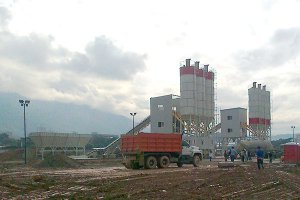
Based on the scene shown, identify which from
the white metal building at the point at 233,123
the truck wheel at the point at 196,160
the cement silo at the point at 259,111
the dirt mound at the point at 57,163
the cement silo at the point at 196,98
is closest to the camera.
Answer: the truck wheel at the point at 196,160

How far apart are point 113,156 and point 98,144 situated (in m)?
63.2

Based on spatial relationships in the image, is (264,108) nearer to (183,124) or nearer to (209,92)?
(209,92)

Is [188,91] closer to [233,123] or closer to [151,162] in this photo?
[233,123]

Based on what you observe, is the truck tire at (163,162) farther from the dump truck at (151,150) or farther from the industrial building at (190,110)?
the industrial building at (190,110)

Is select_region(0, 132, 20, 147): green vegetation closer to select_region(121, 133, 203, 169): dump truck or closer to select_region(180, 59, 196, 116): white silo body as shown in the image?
select_region(180, 59, 196, 116): white silo body

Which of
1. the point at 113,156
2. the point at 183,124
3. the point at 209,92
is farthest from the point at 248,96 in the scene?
the point at 113,156

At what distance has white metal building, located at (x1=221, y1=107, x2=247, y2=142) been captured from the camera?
268 ft

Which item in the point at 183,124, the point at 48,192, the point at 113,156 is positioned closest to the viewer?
the point at 48,192

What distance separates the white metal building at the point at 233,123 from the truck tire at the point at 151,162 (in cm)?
4992

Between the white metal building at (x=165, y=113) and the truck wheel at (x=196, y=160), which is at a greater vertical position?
the white metal building at (x=165, y=113)

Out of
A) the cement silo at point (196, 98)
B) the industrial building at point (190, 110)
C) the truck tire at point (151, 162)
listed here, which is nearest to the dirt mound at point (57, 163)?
Answer: the truck tire at point (151, 162)

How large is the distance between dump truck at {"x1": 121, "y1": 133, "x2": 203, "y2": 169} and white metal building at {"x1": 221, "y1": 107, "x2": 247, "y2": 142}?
47550 mm

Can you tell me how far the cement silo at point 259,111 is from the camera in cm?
8338

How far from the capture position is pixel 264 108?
3366 inches
